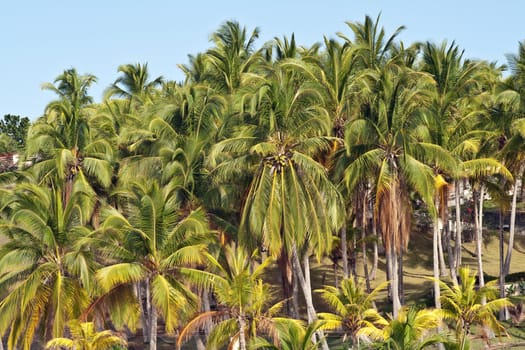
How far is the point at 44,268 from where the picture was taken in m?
30.5

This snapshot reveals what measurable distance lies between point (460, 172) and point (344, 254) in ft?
25.6

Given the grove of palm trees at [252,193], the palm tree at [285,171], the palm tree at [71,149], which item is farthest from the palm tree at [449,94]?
the palm tree at [71,149]

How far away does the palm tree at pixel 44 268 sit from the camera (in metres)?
30.3

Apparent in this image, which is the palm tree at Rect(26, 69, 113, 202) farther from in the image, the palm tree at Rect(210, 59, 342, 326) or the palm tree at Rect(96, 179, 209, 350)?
the palm tree at Rect(96, 179, 209, 350)

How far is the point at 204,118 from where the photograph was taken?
40875mm

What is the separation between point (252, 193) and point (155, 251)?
6.58 m

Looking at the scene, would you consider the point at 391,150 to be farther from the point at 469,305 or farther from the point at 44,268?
the point at 44,268

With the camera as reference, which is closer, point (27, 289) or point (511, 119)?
point (27, 289)

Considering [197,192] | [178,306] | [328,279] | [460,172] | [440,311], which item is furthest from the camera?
[328,279]

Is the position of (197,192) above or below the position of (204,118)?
below

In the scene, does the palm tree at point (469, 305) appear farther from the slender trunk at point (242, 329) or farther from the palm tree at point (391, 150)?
the slender trunk at point (242, 329)

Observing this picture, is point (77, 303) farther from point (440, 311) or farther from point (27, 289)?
point (440, 311)

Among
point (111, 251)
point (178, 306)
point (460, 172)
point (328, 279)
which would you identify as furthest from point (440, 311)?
point (328, 279)

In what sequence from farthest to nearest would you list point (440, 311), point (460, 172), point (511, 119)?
point (511, 119)
point (460, 172)
point (440, 311)
